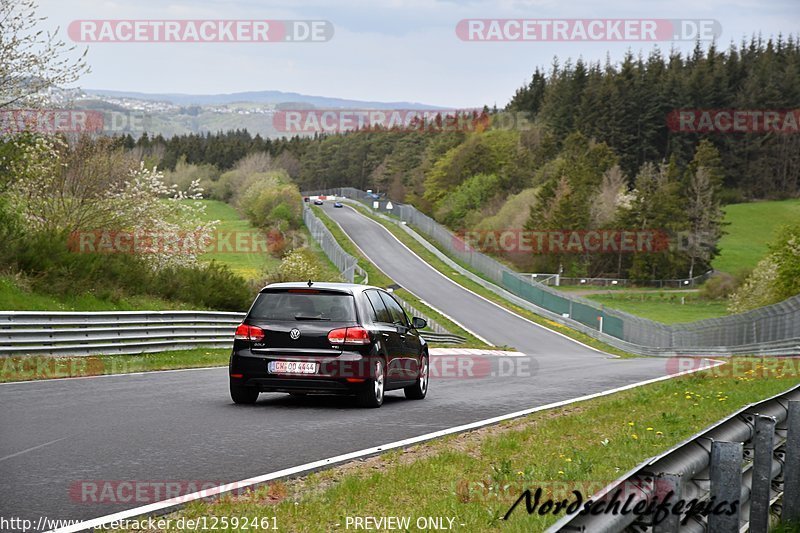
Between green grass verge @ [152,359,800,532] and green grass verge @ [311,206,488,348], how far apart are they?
1201 inches

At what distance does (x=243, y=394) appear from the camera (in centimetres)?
1351

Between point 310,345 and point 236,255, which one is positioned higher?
point 310,345

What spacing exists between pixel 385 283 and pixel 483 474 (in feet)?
206

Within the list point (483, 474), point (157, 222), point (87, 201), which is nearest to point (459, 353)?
point (157, 222)

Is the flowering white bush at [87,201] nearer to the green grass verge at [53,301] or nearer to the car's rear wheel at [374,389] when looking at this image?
the green grass verge at [53,301]

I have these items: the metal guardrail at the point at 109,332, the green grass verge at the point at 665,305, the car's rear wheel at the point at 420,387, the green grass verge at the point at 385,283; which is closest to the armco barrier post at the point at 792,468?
the car's rear wheel at the point at 420,387

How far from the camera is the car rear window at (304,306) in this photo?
13523 millimetres

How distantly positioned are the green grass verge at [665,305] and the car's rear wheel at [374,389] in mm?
68694

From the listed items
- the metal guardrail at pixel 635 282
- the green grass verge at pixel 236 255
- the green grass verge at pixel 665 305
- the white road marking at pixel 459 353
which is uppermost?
the green grass verge at pixel 236 255

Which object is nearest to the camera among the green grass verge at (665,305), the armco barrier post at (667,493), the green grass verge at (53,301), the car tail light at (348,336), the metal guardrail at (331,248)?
the armco barrier post at (667,493)

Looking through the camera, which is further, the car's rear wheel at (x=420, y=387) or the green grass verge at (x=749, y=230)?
the green grass verge at (x=749, y=230)

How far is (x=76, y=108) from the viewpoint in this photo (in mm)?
33219

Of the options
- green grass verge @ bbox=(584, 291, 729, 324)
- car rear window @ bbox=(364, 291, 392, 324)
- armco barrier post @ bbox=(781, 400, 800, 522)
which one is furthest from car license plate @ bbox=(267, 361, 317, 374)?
green grass verge @ bbox=(584, 291, 729, 324)

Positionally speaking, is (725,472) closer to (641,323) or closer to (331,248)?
(641,323)
